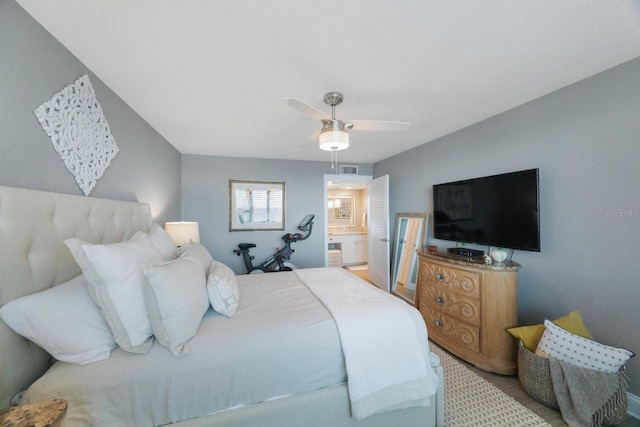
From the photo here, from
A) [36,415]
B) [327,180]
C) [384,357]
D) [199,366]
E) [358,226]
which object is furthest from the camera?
[358,226]

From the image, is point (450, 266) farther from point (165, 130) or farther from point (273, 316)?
point (165, 130)

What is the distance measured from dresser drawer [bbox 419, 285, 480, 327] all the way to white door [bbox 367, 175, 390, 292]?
4.12ft

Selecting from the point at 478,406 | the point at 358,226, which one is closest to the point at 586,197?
the point at 478,406

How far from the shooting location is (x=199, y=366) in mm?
1079

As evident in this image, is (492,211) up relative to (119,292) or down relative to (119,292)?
up

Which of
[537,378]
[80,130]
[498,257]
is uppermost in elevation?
[80,130]

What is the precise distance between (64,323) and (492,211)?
3.07 metres

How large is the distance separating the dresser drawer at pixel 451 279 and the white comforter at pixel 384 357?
0.96 meters

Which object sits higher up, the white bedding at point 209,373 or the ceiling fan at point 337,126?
the ceiling fan at point 337,126

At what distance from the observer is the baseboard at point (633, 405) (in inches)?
60.2

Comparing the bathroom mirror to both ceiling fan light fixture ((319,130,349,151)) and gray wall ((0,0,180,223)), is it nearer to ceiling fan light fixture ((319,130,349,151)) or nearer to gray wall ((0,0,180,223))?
ceiling fan light fixture ((319,130,349,151))

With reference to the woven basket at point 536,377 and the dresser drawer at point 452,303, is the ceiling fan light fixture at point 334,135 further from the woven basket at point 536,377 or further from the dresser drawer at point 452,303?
the woven basket at point 536,377

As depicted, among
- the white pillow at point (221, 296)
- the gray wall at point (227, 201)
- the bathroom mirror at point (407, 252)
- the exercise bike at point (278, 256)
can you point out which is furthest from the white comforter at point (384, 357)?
the gray wall at point (227, 201)

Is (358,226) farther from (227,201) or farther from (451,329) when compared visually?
(451,329)
